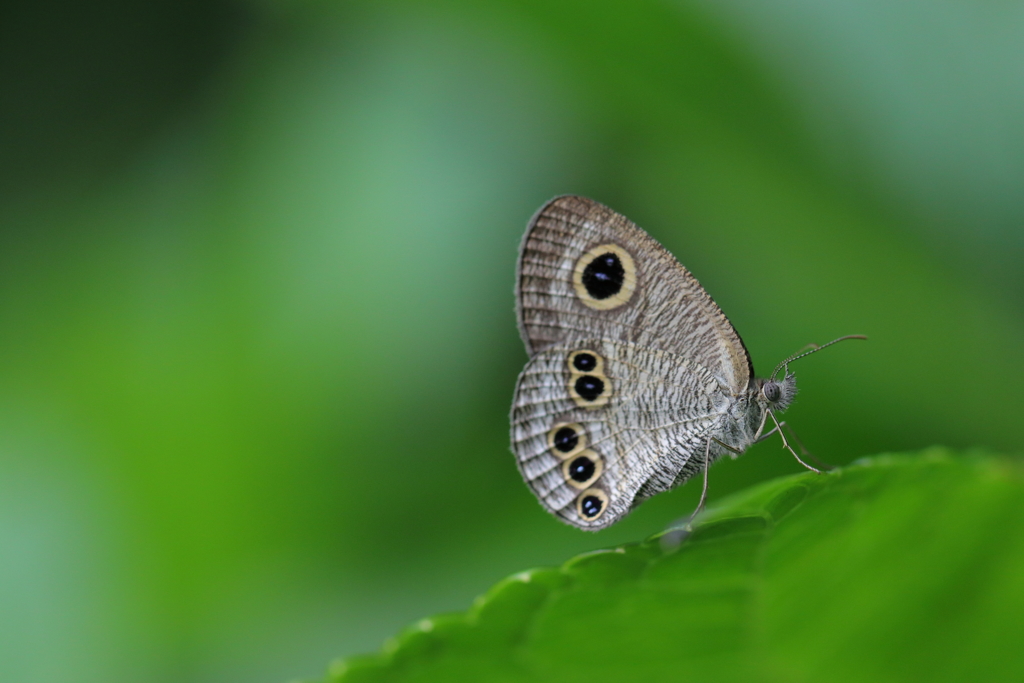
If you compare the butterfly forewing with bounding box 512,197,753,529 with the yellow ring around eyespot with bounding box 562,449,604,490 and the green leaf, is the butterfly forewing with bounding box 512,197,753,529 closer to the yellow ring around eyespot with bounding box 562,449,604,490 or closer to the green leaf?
the yellow ring around eyespot with bounding box 562,449,604,490

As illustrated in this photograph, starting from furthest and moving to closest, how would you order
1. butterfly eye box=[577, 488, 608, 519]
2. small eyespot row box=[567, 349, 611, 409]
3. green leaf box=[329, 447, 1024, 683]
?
small eyespot row box=[567, 349, 611, 409]
butterfly eye box=[577, 488, 608, 519]
green leaf box=[329, 447, 1024, 683]

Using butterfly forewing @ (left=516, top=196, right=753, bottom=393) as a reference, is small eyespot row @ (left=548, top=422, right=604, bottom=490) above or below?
below

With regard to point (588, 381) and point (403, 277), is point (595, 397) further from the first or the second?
point (403, 277)

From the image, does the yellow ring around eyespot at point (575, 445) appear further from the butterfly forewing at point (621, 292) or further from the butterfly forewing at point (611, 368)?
the butterfly forewing at point (621, 292)

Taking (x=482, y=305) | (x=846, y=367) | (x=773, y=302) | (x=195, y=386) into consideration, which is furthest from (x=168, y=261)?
(x=846, y=367)

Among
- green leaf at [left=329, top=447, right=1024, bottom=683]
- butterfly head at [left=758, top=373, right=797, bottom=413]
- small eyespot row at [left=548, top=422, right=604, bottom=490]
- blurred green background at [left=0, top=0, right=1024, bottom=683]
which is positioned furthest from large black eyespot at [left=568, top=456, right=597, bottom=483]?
green leaf at [left=329, top=447, right=1024, bottom=683]

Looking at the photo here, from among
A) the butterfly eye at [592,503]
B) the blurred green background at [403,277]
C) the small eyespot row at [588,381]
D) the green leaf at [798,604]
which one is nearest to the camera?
the green leaf at [798,604]

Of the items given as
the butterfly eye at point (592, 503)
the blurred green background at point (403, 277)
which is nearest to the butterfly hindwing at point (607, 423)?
the butterfly eye at point (592, 503)
